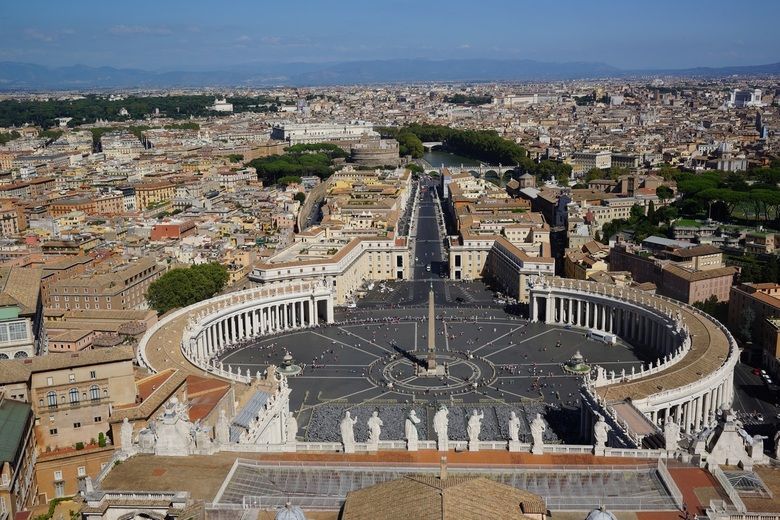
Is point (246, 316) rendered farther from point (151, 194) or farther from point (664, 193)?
point (664, 193)

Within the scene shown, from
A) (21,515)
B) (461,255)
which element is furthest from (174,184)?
(21,515)

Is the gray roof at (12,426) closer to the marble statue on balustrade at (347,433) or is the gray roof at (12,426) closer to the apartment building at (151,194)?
the marble statue on balustrade at (347,433)

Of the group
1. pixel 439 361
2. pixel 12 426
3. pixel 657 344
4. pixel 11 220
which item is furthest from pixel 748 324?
pixel 11 220

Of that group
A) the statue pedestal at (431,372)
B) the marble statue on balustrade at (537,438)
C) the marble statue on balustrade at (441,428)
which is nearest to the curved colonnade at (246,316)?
the statue pedestal at (431,372)

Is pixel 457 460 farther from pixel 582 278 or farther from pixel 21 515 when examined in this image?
pixel 582 278

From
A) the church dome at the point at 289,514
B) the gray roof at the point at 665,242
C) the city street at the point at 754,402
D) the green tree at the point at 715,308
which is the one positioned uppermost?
the church dome at the point at 289,514

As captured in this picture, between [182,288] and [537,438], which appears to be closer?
[537,438]
